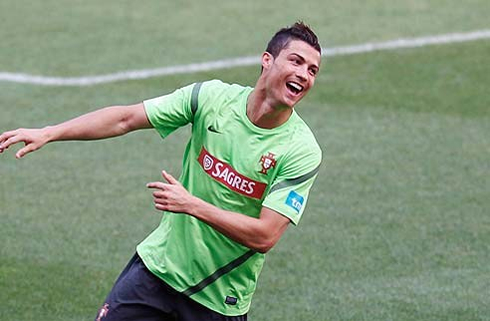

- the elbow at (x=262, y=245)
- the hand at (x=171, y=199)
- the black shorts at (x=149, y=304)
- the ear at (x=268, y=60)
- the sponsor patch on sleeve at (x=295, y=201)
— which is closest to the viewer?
the hand at (x=171, y=199)

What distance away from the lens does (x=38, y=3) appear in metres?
21.1

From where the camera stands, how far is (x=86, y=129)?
715 cm

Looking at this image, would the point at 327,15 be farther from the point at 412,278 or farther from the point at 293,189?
the point at 293,189

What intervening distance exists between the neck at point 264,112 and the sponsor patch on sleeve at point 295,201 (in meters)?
0.47

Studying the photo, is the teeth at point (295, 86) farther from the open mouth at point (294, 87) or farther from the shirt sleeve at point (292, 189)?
the shirt sleeve at point (292, 189)

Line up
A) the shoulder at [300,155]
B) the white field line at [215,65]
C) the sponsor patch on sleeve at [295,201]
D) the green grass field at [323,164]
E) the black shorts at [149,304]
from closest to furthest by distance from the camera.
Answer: the sponsor patch on sleeve at [295,201] < the shoulder at [300,155] < the black shorts at [149,304] < the green grass field at [323,164] < the white field line at [215,65]

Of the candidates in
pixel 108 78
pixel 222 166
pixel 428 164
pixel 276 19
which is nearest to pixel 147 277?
pixel 222 166

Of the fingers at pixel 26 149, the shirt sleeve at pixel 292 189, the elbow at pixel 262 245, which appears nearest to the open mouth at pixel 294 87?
the shirt sleeve at pixel 292 189

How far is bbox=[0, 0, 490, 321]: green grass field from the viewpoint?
1022cm

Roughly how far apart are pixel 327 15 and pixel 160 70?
12.0 feet

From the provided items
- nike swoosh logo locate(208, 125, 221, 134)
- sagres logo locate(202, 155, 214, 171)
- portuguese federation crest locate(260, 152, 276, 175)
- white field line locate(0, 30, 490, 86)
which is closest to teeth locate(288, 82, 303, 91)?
portuguese federation crest locate(260, 152, 276, 175)

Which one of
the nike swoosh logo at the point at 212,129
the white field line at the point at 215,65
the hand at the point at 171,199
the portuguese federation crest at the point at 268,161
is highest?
the hand at the point at 171,199

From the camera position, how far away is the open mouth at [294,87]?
6971 millimetres

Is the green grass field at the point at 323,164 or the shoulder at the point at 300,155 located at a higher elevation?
the shoulder at the point at 300,155
